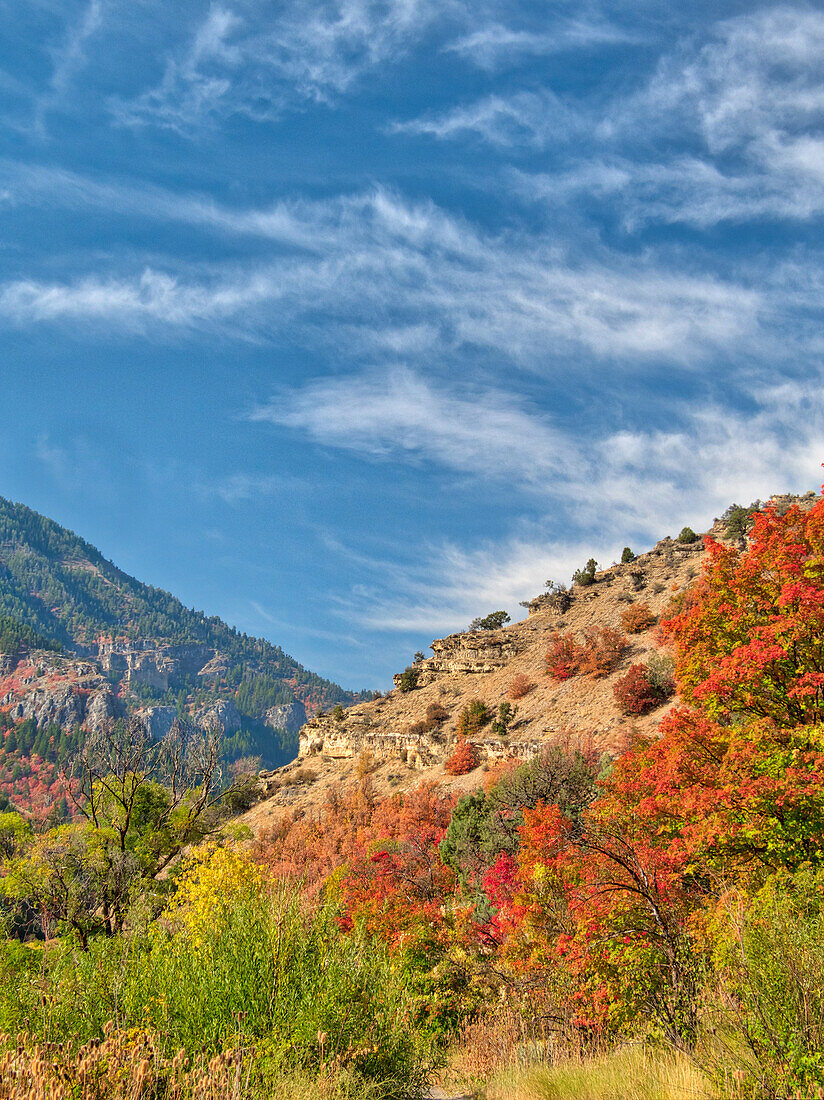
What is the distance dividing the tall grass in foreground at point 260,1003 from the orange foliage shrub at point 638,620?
43.5m

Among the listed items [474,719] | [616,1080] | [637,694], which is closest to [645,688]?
[637,694]

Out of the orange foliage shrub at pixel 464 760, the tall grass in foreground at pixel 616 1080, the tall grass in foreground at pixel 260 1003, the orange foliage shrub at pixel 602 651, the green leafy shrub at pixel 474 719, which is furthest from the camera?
the green leafy shrub at pixel 474 719

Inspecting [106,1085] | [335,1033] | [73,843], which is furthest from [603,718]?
[106,1085]

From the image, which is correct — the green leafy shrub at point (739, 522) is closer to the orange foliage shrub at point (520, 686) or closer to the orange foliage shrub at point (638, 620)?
the orange foliage shrub at point (638, 620)

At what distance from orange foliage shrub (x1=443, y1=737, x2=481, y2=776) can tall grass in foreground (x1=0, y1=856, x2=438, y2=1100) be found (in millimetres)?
35643

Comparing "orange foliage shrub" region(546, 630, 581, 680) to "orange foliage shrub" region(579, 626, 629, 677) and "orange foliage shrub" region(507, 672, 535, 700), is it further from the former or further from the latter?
"orange foliage shrub" region(507, 672, 535, 700)

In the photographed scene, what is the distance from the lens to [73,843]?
98.6 feet

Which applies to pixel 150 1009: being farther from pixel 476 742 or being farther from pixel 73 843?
pixel 476 742

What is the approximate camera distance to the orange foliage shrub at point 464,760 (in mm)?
44250

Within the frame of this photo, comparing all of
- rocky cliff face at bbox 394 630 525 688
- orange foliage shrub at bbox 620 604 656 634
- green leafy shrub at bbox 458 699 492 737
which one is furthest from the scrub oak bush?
rocky cliff face at bbox 394 630 525 688

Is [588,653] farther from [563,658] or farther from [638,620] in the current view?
[638,620]

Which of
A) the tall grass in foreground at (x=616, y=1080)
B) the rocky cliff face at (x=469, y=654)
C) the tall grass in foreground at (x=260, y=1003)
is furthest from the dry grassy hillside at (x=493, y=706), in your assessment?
the tall grass in foreground at (x=260, y=1003)

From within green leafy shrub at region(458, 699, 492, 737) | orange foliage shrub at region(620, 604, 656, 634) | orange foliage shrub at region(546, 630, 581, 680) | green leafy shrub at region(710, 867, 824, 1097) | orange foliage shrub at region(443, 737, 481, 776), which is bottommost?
green leafy shrub at region(710, 867, 824, 1097)

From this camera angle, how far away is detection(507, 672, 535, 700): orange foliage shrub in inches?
2013
